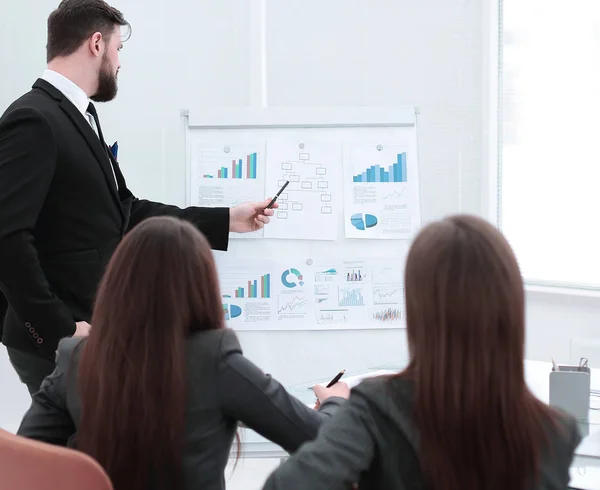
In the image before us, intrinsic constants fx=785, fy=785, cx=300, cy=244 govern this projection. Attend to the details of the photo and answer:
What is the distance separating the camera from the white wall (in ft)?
11.6

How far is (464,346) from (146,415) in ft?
1.66

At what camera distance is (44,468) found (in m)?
1.05

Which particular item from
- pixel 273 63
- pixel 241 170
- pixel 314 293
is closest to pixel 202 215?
pixel 241 170

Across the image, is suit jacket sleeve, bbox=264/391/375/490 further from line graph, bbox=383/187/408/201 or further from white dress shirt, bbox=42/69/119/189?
line graph, bbox=383/187/408/201

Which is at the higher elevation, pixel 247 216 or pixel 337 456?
pixel 247 216

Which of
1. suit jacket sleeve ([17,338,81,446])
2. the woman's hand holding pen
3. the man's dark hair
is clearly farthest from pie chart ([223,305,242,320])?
suit jacket sleeve ([17,338,81,446])

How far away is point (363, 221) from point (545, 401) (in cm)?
117

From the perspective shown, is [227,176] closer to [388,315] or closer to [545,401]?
[388,315]

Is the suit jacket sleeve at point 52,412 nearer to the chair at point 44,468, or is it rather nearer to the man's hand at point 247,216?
the chair at point 44,468

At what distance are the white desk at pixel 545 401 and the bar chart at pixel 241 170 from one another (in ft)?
3.03

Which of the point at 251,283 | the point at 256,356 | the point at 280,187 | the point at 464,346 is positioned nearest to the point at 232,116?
the point at 280,187

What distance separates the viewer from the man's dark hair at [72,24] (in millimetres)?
2246

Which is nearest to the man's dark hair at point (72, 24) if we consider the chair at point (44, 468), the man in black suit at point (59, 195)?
the man in black suit at point (59, 195)

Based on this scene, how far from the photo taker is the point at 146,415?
123 centimetres
